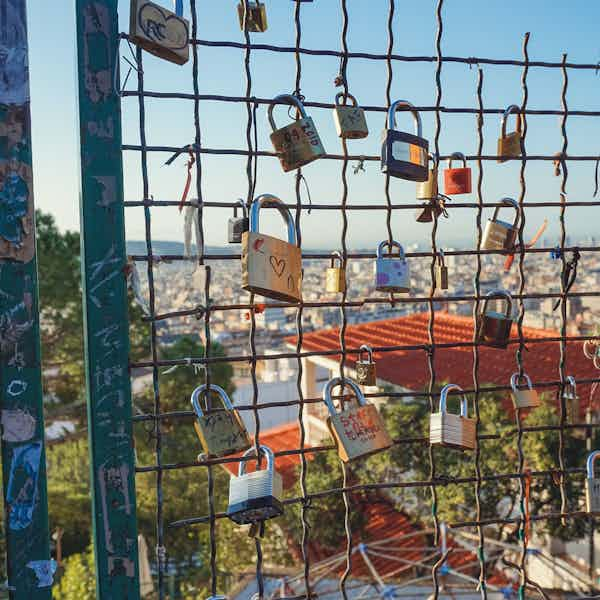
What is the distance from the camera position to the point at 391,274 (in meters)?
1.74

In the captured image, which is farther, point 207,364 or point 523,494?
point 523,494

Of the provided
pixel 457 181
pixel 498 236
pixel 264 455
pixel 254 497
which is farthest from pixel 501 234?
pixel 254 497

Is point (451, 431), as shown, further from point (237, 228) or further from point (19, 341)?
point (19, 341)

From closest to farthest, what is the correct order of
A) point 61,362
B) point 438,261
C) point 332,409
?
point 332,409
point 438,261
point 61,362

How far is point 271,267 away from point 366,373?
1.62ft

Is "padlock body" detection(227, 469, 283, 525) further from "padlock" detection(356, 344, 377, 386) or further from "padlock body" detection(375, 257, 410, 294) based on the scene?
"padlock body" detection(375, 257, 410, 294)

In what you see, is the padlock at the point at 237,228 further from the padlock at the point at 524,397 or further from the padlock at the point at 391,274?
the padlock at the point at 524,397

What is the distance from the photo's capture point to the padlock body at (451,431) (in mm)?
1727

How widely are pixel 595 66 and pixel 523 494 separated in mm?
1335

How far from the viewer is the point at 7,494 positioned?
144 centimetres

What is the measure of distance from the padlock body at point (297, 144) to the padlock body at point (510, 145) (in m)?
0.64

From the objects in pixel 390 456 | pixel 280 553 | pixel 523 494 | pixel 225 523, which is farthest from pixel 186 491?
pixel 523 494

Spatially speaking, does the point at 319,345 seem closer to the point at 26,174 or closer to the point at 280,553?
the point at 280,553

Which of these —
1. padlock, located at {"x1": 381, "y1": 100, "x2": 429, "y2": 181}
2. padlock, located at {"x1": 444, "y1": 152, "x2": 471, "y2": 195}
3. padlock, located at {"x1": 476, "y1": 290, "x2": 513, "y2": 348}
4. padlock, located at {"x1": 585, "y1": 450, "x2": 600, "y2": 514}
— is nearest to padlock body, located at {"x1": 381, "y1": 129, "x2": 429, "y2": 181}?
padlock, located at {"x1": 381, "y1": 100, "x2": 429, "y2": 181}
